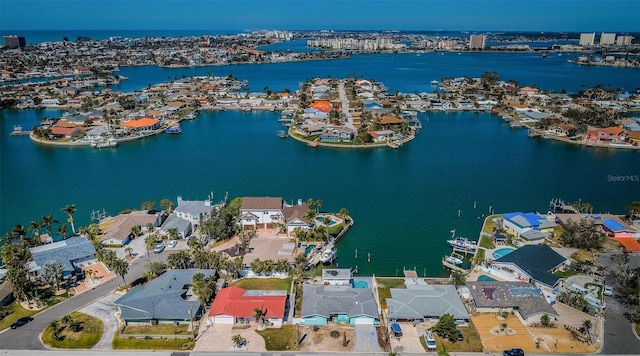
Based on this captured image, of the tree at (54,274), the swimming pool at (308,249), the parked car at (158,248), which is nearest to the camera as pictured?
the tree at (54,274)

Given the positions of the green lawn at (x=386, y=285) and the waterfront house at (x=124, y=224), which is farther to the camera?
the waterfront house at (x=124, y=224)

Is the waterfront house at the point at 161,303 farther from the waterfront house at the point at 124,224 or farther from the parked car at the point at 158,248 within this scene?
the waterfront house at the point at 124,224

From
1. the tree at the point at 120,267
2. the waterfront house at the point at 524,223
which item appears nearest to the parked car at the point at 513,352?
the waterfront house at the point at 524,223

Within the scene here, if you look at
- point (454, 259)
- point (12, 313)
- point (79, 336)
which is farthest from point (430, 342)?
point (12, 313)

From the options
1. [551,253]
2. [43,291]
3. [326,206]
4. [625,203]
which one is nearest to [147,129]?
[326,206]

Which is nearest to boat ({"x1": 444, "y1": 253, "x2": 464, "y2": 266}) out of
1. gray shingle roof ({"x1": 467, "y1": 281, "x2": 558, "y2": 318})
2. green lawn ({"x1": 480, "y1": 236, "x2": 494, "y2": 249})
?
green lawn ({"x1": 480, "y1": 236, "x2": 494, "y2": 249})

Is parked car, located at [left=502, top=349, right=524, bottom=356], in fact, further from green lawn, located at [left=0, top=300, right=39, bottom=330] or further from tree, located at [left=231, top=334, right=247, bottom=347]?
green lawn, located at [left=0, top=300, right=39, bottom=330]

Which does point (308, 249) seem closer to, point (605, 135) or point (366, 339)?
point (366, 339)
